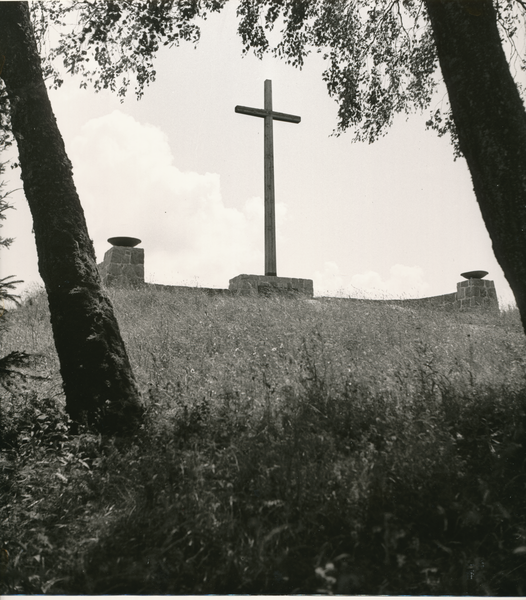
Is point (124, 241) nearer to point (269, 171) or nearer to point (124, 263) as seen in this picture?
point (124, 263)

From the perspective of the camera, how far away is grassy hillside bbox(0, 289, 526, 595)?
9.36 feet

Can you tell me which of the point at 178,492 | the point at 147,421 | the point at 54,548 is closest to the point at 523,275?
the point at 178,492

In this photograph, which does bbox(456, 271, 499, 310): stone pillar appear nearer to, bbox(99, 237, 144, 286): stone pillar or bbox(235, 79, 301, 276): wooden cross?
bbox(235, 79, 301, 276): wooden cross

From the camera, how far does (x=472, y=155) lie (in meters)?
4.36

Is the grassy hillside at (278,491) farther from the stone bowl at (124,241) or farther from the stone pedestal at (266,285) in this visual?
the stone bowl at (124,241)

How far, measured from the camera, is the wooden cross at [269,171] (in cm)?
1134

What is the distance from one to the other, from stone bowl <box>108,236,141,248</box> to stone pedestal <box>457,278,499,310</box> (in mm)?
8548

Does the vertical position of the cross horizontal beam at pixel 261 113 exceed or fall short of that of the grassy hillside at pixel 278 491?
it exceeds it

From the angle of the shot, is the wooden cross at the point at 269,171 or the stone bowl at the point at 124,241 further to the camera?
the stone bowl at the point at 124,241

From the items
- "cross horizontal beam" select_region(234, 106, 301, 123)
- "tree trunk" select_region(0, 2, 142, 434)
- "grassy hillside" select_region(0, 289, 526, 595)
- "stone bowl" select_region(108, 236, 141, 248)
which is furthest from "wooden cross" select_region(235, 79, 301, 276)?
"tree trunk" select_region(0, 2, 142, 434)

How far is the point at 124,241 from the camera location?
1176 cm

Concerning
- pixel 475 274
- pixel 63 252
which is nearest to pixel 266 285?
pixel 475 274

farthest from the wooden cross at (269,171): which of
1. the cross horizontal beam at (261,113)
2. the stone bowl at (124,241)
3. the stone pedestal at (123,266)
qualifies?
the stone bowl at (124,241)

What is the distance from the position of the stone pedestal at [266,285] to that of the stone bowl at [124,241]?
2.52m
